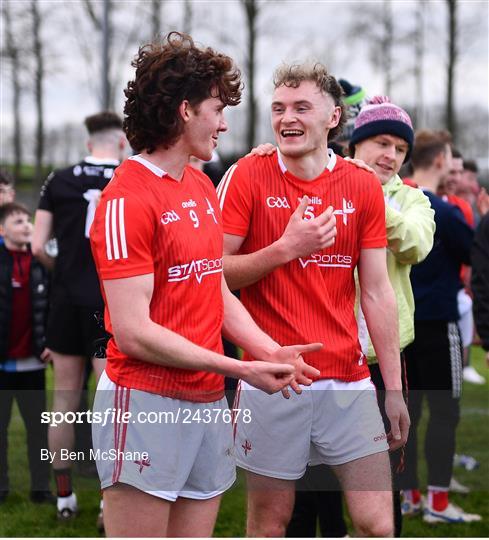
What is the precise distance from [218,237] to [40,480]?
3165mm

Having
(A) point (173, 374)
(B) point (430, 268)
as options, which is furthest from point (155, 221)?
(B) point (430, 268)

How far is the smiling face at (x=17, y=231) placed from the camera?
569 centimetres

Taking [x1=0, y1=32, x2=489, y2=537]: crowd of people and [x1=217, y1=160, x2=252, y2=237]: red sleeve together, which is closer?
[x1=0, y1=32, x2=489, y2=537]: crowd of people

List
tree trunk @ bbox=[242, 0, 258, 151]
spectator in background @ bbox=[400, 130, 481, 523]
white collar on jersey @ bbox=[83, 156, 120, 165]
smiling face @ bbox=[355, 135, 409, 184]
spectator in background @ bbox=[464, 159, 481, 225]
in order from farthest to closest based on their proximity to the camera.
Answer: tree trunk @ bbox=[242, 0, 258, 151] → spectator in background @ bbox=[464, 159, 481, 225] → white collar on jersey @ bbox=[83, 156, 120, 165] → spectator in background @ bbox=[400, 130, 481, 523] → smiling face @ bbox=[355, 135, 409, 184]

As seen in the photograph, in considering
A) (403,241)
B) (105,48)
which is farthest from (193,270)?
(105,48)

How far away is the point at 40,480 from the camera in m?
5.54

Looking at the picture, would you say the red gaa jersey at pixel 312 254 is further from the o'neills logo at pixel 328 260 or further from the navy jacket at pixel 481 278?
the navy jacket at pixel 481 278

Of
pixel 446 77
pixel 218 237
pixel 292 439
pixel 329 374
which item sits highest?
pixel 446 77

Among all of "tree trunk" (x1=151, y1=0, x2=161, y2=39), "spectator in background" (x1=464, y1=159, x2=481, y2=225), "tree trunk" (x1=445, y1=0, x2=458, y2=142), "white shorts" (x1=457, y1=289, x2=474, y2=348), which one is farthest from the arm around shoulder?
"tree trunk" (x1=445, y1=0, x2=458, y2=142)

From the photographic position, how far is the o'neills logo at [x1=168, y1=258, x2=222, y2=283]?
2.75 meters

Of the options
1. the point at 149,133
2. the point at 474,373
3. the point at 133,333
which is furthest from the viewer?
the point at 474,373

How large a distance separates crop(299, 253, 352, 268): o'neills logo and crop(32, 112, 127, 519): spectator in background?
2.02m

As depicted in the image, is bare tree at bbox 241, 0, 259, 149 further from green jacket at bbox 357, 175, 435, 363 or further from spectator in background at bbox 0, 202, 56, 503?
green jacket at bbox 357, 175, 435, 363

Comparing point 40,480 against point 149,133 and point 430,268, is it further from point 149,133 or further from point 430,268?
point 149,133
